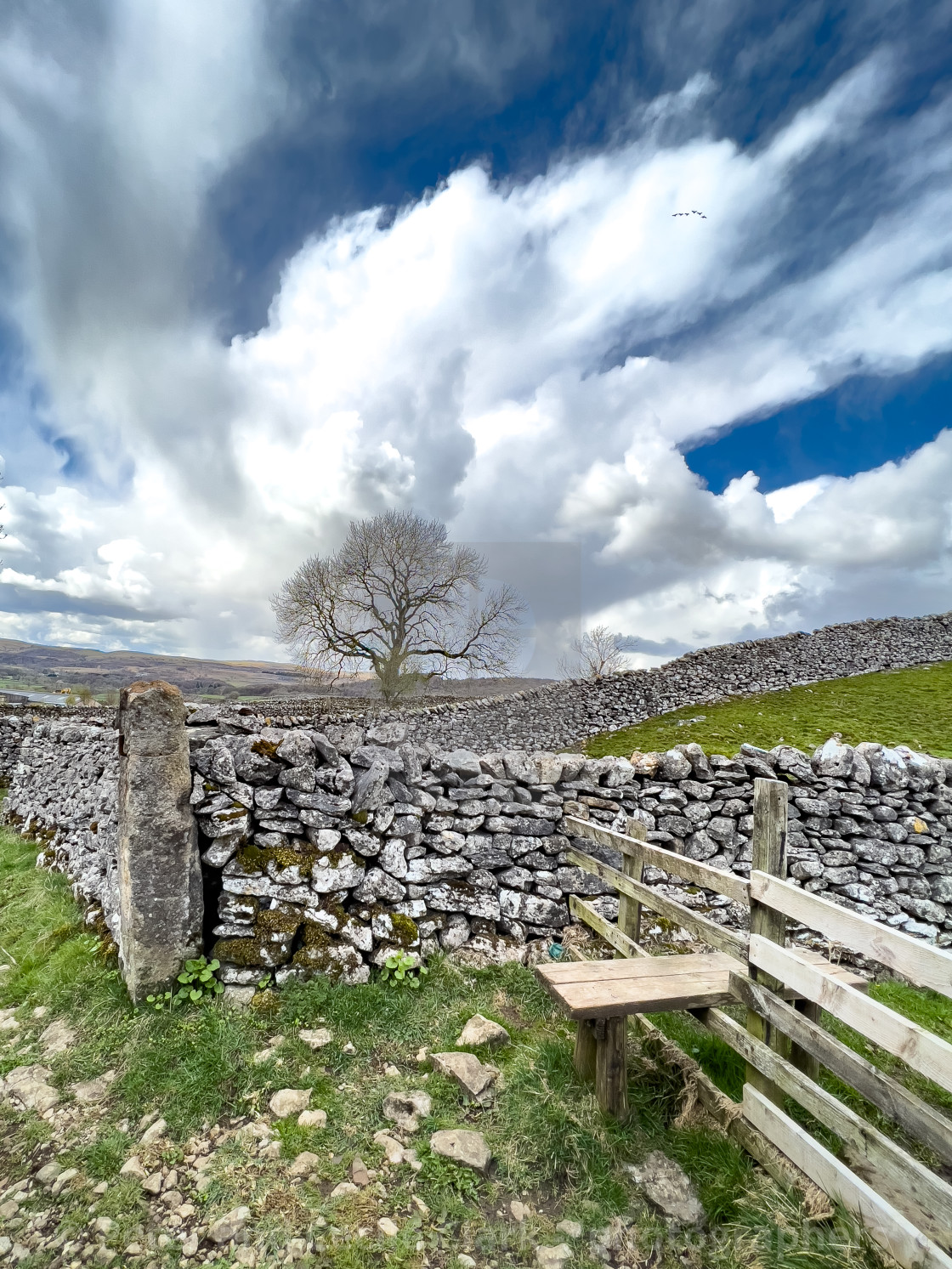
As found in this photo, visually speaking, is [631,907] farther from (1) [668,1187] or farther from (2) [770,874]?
(1) [668,1187]

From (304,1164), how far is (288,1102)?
516mm

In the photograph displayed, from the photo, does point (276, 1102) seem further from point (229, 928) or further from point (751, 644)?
point (751, 644)

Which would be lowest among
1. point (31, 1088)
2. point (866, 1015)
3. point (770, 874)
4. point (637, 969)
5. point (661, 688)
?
point (31, 1088)

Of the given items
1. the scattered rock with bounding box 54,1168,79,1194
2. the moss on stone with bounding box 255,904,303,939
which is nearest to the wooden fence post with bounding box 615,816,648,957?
the moss on stone with bounding box 255,904,303,939

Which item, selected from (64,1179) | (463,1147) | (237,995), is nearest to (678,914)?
(463,1147)

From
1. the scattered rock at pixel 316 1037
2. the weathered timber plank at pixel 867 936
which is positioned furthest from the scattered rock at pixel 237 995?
the weathered timber plank at pixel 867 936

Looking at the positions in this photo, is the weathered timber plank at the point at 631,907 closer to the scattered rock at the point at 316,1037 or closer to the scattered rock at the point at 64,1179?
the scattered rock at the point at 316,1037

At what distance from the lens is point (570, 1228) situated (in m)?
2.83

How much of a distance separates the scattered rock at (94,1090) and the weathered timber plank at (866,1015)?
4.47m

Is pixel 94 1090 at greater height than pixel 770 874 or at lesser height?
lesser

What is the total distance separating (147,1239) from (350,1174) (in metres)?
1.01

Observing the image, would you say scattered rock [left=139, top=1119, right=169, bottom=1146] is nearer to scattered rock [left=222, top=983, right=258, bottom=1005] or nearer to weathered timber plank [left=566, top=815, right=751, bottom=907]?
scattered rock [left=222, top=983, right=258, bottom=1005]

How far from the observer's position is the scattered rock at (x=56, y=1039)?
430cm

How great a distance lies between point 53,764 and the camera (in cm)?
1016
